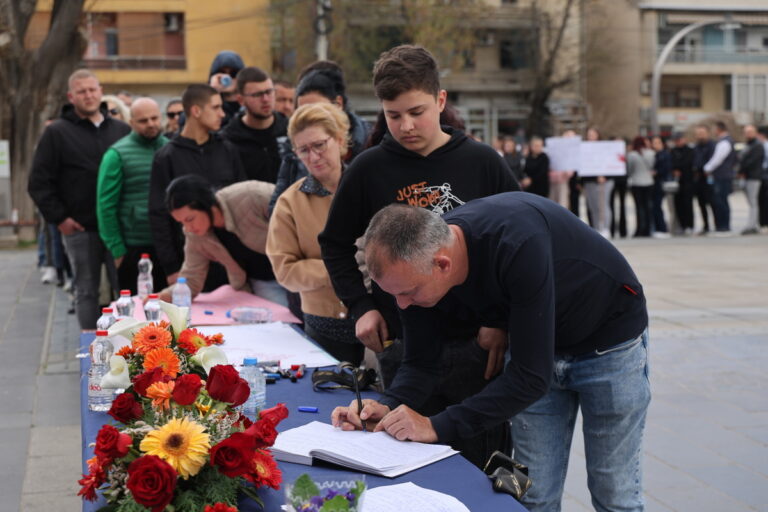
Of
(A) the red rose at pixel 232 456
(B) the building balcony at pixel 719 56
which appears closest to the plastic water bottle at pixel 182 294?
(A) the red rose at pixel 232 456

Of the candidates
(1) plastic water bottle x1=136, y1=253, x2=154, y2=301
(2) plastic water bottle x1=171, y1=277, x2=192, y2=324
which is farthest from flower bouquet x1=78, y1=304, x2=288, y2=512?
(1) plastic water bottle x1=136, y1=253, x2=154, y2=301

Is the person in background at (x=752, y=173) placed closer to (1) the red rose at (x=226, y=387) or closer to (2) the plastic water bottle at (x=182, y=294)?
(2) the plastic water bottle at (x=182, y=294)

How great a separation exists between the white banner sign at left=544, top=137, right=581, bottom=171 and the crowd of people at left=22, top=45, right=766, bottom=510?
33.8 ft

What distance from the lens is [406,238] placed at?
2.44 m

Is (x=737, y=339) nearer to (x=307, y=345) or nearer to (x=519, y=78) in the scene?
(x=307, y=345)

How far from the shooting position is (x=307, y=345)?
165 inches

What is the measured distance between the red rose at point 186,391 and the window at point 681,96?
4545cm

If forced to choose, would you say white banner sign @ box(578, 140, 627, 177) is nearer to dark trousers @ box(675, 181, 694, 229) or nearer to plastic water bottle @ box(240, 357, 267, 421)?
dark trousers @ box(675, 181, 694, 229)

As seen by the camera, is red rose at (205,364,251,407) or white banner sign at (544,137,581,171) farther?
white banner sign at (544,137,581,171)

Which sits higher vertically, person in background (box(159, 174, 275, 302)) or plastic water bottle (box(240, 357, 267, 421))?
person in background (box(159, 174, 275, 302))

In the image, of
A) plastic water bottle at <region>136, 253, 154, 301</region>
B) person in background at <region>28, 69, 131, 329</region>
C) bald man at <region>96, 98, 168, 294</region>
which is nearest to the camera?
plastic water bottle at <region>136, 253, 154, 301</region>

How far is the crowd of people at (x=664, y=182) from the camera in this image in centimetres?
1669

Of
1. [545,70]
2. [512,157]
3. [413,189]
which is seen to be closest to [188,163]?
[413,189]

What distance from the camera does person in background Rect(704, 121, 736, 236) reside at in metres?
16.7
